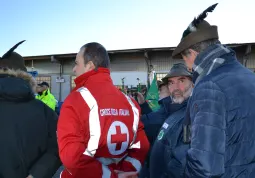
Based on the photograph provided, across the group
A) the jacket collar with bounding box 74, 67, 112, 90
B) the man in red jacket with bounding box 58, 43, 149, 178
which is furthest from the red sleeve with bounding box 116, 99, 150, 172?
the jacket collar with bounding box 74, 67, 112, 90

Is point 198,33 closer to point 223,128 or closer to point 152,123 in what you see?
point 223,128

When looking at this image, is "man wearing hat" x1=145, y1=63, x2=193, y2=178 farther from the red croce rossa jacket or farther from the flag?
the flag

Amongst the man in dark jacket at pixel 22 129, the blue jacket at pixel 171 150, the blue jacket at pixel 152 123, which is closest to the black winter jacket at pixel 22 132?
the man in dark jacket at pixel 22 129

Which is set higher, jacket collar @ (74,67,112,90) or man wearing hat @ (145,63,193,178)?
jacket collar @ (74,67,112,90)

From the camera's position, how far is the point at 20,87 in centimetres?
208

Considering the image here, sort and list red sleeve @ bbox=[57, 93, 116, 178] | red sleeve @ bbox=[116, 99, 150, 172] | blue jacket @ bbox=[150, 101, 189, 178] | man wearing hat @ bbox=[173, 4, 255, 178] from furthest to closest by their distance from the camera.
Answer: blue jacket @ bbox=[150, 101, 189, 178], red sleeve @ bbox=[116, 99, 150, 172], red sleeve @ bbox=[57, 93, 116, 178], man wearing hat @ bbox=[173, 4, 255, 178]

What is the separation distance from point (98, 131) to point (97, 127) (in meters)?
0.03

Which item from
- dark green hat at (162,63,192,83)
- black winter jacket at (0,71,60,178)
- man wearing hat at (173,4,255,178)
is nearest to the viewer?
man wearing hat at (173,4,255,178)

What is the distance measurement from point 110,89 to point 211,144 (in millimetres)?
892

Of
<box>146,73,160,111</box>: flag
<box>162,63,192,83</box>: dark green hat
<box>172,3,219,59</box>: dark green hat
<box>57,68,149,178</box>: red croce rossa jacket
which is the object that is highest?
<box>172,3,219,59</box>: dark green hat

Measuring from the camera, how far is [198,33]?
6.26 ft

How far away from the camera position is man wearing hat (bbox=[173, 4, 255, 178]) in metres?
1.54

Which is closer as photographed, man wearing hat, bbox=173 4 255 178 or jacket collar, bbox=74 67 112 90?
man wearing hat, bbox=173 4 255 178

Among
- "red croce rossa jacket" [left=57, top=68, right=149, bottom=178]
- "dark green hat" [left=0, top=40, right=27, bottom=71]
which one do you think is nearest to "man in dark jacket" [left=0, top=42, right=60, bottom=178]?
"dark green hat" [left=0, top=40, right=27, bottom=71]
